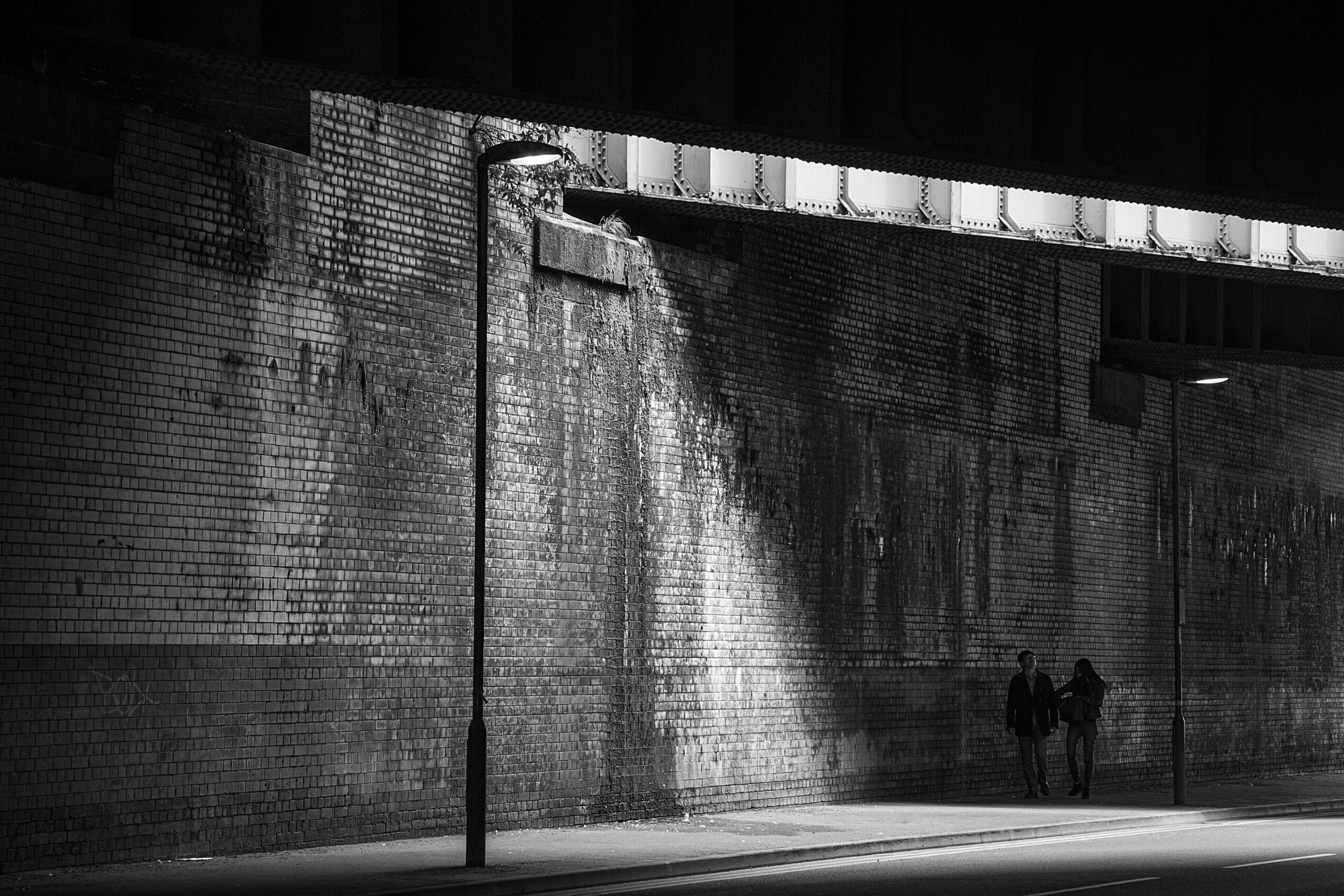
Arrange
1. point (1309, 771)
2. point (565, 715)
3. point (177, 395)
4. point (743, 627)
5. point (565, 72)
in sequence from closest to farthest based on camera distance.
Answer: point (565, 72) → point (177, 395) → point (565, 715) → point (743, 627) → point (1309, 771)

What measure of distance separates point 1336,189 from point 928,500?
988cm

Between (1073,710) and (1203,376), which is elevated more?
(1203,376)

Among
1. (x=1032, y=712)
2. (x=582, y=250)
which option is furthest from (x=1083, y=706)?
(x=582, y=250)

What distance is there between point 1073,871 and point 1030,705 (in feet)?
33.3

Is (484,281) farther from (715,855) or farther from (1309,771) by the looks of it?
(1309,771)

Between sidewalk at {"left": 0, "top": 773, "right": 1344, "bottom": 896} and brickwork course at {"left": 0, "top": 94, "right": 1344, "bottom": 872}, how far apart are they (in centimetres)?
47

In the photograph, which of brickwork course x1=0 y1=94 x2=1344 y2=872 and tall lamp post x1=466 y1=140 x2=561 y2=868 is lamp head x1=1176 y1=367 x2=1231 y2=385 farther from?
tall lamp post x1=466 y1=140 x2=561 y2=868

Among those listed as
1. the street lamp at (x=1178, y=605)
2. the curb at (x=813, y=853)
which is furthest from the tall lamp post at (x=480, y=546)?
the street lamp at (x=1178, y=605)

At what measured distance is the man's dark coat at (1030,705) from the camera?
90.8ft

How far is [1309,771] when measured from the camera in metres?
40.1

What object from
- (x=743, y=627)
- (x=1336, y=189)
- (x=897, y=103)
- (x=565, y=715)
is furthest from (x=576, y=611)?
(x=1336, y=189)

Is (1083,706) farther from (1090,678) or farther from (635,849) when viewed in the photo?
(635,849)

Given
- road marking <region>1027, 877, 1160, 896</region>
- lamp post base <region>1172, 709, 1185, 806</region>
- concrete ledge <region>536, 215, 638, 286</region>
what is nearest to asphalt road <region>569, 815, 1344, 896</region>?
road marking <region>1027, 877, 1160, 896</region>

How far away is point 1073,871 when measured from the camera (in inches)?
696
